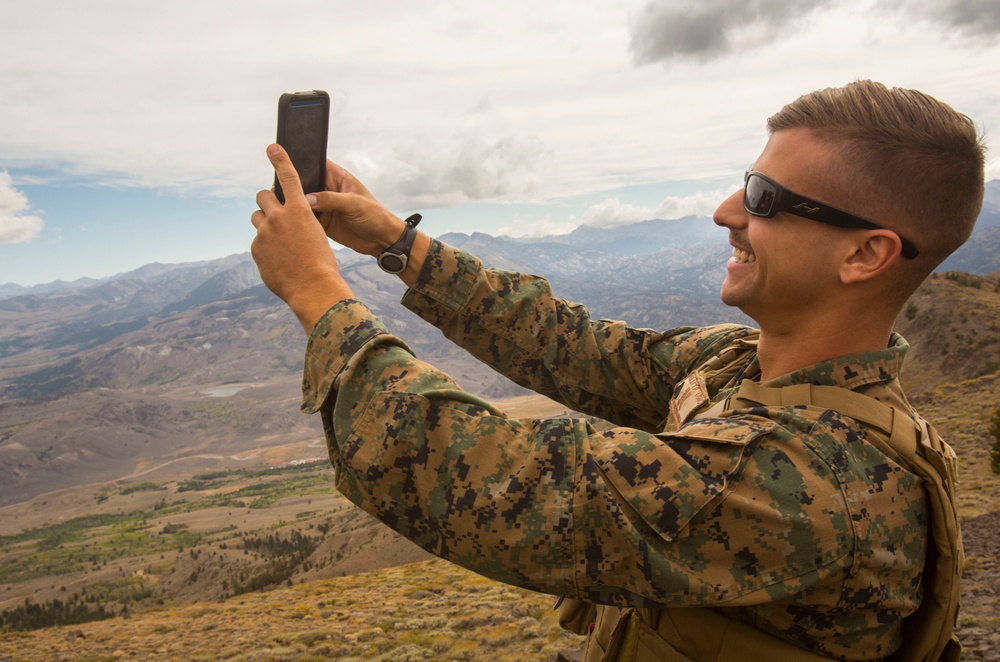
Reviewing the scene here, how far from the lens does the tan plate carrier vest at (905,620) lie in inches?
89.7

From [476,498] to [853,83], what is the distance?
91.2 inches

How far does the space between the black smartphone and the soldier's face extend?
219 centimetres

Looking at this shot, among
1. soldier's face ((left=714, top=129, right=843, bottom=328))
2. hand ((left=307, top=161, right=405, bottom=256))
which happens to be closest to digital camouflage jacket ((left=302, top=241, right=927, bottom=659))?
soldier's face ((left=714, top=129, right=843, bottom=328))

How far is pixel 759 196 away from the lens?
104 inches

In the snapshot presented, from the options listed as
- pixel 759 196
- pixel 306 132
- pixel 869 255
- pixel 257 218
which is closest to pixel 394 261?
pixel 306 132

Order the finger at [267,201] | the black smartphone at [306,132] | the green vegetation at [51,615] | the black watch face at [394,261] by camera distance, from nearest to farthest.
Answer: the finger at [267,201] < the black smartphone at [306,132] < the black watch face at [394,261] < the green vegetation at [51,615]

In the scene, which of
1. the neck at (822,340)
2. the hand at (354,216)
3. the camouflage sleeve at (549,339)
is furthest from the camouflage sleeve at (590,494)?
the camouflage sleeve at (549,339)

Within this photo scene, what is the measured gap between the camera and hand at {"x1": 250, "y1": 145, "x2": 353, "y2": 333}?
2.34m

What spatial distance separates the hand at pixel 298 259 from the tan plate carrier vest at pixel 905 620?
1.74 m

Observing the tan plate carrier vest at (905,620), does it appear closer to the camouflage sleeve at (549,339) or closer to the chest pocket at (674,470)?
the chest pocket at (674,470)

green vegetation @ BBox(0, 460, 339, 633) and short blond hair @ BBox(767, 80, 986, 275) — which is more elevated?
short blond hair @ BBox(767, 80, 986, 275)

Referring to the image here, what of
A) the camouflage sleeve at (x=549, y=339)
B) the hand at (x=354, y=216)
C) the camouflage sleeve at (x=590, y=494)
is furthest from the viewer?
the camouflage sleeve at (x=549, y=339)

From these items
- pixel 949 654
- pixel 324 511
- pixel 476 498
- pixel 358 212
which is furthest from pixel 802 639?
pixel 324 511

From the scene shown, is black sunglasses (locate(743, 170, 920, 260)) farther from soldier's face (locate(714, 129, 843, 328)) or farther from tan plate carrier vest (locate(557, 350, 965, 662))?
tan plate carrier vest (locate(557, 350, 965, 662))
